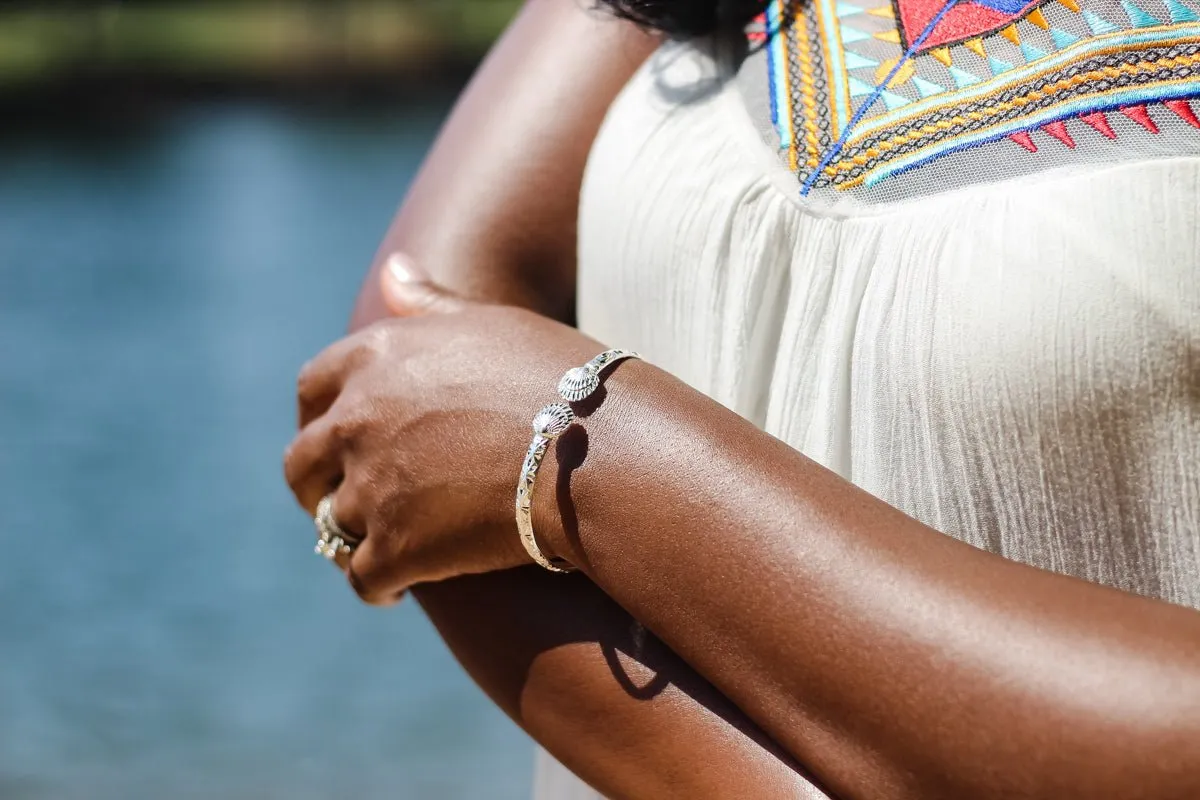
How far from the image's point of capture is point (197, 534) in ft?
15.0

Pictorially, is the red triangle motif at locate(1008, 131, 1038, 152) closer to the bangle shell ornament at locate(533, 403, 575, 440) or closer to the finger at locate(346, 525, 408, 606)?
the bangle shell ornament at locate(533, 403, 575, 440)

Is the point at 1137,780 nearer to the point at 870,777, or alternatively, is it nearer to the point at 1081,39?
the point at 870,777

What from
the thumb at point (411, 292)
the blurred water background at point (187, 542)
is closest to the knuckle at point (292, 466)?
the thumb at point (411, 292)

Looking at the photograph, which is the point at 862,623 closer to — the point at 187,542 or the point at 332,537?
the point at 332,537

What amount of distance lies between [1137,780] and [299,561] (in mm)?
4053

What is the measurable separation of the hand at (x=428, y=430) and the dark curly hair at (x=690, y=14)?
20 centimetres

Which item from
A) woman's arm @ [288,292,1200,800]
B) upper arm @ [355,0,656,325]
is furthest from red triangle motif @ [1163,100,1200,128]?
upper arm @ [355,0,656,325]

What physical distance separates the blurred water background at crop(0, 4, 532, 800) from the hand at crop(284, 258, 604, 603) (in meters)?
2.48

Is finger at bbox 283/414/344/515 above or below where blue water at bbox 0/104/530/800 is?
above

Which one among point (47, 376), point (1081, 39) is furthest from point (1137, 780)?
point (47, 376)

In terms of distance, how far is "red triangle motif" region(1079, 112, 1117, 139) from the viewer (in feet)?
2.21

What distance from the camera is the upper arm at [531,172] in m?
0.88

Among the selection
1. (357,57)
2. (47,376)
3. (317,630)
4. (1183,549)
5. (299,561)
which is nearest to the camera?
(1183,549)

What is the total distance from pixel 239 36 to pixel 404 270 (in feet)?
51.3
